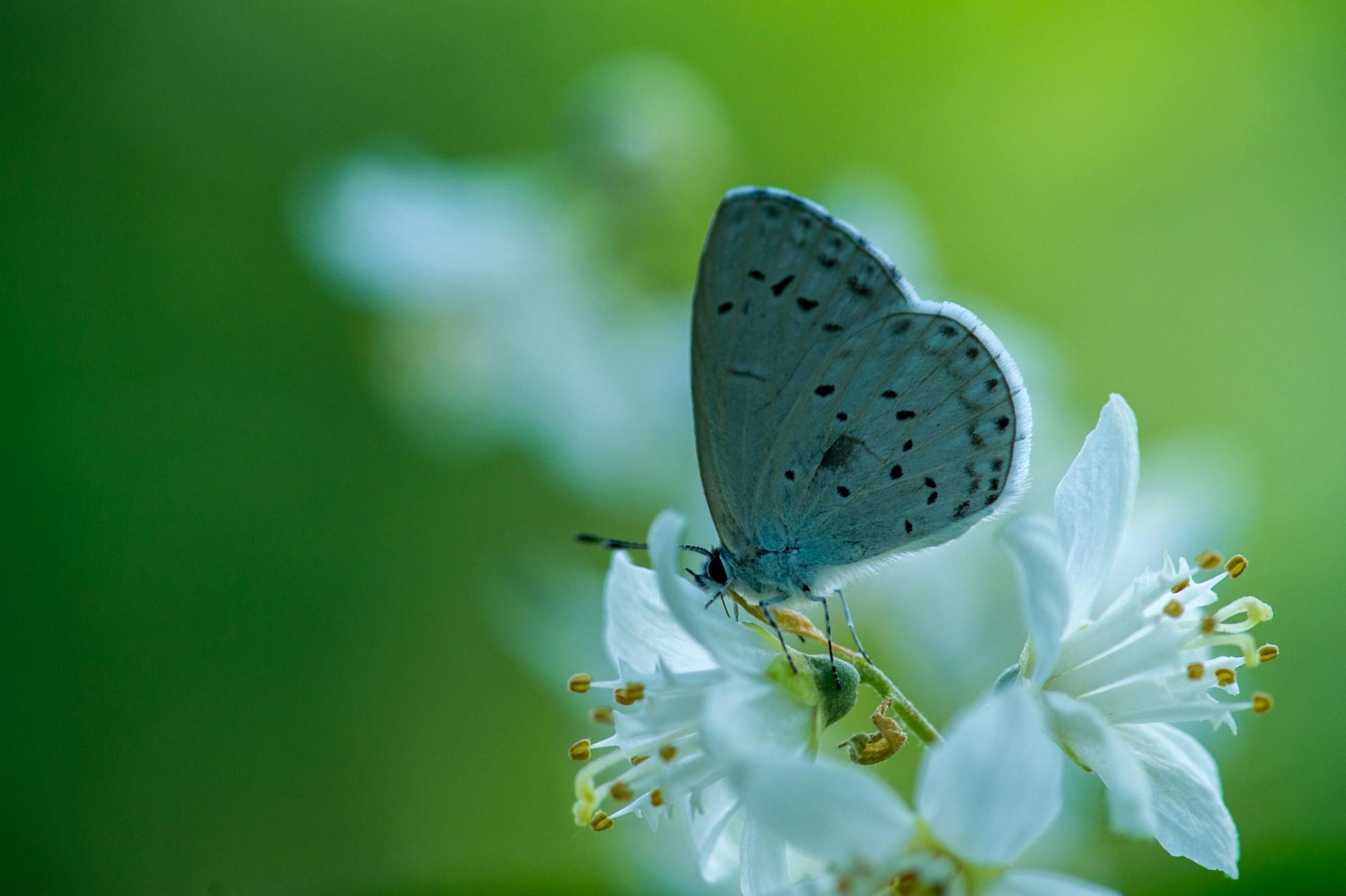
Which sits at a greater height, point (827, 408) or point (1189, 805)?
point (827, 408)

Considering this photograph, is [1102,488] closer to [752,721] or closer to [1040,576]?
[1040,576]

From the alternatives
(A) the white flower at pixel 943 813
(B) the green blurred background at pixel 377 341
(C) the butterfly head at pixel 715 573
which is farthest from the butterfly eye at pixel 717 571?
(B) the green blurred background at pixel 377 341

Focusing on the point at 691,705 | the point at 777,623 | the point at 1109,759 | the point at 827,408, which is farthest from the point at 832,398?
the point at 1109,759

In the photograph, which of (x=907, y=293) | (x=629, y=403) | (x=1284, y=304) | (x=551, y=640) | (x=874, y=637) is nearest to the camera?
(x=907, y=293)

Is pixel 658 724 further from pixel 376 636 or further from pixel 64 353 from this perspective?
pixel 64 353

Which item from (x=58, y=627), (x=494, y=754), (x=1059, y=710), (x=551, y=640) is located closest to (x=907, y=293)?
(x=1059, y=710)

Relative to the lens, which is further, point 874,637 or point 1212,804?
point 874,637
